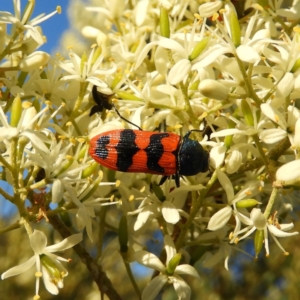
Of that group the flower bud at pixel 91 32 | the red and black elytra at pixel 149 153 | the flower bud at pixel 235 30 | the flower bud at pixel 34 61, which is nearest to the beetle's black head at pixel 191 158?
the red and black elytra at pixel 149 153

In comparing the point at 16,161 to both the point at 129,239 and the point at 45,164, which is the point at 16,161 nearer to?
the point at 45,164

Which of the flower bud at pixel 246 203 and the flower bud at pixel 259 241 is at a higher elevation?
the flower bud at pixel 246 203

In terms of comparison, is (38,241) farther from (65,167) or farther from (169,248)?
(169,248)

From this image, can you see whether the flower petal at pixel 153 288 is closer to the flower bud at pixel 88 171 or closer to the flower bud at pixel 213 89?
the flower bud at pixel 88 171

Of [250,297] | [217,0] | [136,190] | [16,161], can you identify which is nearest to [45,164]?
[16,161]

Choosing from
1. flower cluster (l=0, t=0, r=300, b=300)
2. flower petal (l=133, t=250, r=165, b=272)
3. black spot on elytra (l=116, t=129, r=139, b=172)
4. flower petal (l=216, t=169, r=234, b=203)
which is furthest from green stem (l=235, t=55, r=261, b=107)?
flower petal (l=133, t=250, r=165, b=272)

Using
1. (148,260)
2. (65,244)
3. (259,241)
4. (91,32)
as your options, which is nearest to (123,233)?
(148,260)
